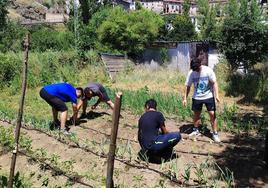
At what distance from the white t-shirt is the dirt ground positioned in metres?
0.78

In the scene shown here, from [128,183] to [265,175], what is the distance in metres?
1.80

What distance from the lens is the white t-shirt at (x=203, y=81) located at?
709 cm

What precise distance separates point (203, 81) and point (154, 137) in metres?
1.61

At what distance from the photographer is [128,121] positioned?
8.93m

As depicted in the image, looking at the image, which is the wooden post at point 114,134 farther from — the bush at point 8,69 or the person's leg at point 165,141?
the bush at point 8,69

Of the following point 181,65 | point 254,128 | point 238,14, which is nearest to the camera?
point 254,128

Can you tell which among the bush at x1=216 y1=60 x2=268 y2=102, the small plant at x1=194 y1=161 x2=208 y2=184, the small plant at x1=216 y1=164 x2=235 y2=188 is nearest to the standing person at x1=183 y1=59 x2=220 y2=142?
the small plant at x1=216 y1=164 x2=235 y2=188

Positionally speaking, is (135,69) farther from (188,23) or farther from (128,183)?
(188,23)

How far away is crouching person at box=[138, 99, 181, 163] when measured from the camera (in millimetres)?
5969

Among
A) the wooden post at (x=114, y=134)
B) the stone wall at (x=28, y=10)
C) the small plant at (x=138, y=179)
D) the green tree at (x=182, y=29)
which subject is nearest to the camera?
the wooden post at (x=114, y=134)

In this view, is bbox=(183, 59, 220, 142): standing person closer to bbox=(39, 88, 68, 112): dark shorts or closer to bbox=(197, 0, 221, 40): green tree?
bbox=(39, 88, 68, 112): dark shorts

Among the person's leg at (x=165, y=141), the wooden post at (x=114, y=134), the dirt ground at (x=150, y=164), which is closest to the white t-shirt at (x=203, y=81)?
the dirt ground at (x=150, y=164)

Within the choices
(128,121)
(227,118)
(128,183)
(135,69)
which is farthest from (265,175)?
(135,69)

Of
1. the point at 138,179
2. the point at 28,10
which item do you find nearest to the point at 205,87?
the point at 138,179
